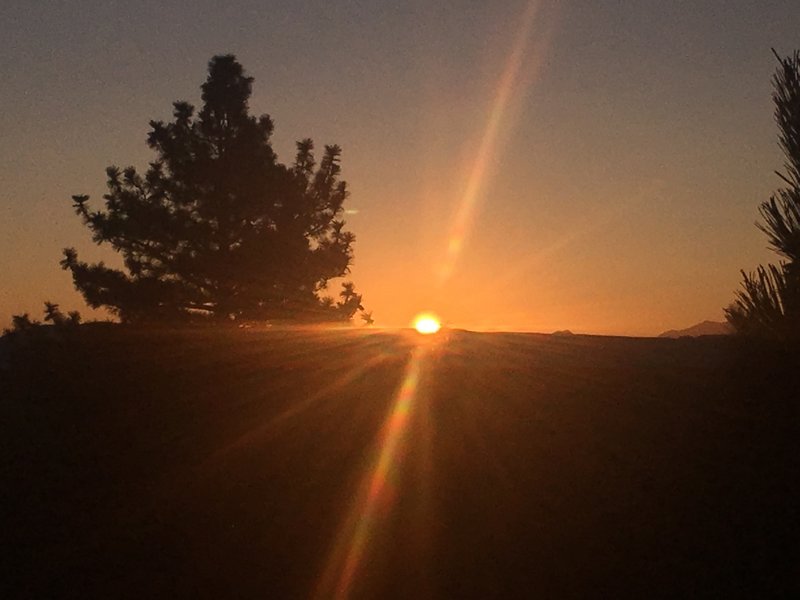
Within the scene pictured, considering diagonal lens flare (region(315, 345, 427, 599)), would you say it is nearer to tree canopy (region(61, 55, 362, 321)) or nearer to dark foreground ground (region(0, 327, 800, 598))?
dark foreground ground (region(0, 327, 800, 598))

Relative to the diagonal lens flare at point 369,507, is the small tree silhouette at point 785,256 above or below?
above

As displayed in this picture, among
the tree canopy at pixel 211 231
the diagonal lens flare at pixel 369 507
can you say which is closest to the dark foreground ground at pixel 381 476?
the diagonal lens flare at pixel 369 507

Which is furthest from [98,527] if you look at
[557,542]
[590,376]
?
[590,376]

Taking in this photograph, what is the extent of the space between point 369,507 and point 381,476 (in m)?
0.95

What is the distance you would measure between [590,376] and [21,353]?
35.5 ft

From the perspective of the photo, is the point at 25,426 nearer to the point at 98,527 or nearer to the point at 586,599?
the point at 98,527

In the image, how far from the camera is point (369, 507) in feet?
30.7

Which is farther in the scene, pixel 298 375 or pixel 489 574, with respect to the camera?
pixel 298 375

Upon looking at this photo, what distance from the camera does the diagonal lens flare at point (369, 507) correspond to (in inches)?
304

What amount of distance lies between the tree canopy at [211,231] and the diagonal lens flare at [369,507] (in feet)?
31.7

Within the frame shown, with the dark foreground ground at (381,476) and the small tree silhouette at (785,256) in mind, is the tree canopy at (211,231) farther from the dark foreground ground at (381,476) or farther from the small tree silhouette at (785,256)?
the small tree silhouette at (785,256)

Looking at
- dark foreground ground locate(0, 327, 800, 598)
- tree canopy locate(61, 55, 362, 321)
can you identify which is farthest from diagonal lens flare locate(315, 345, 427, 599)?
tree canopy locate(61, 55, 362, 321)

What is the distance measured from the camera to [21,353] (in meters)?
15.0

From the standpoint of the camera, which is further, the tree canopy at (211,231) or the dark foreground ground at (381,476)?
the tree canopy at (211,231)
